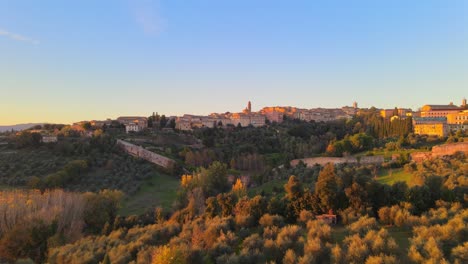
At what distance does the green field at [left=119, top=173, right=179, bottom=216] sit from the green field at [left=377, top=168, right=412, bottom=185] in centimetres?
1590

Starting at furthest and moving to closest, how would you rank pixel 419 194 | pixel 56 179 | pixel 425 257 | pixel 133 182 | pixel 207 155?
pixel 207 155, pixel 133 182, pixel 56 179, pixel 419 194, pixel 425 257

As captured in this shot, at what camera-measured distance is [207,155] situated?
141 ft

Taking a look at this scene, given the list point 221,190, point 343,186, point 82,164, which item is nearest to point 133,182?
point 82,164

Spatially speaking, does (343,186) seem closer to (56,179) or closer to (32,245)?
(32,245)

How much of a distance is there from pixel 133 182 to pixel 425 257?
94.4 feet

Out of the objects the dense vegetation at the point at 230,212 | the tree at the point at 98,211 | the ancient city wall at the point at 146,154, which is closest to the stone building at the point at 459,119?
the dense vegetation at the point at 230,212

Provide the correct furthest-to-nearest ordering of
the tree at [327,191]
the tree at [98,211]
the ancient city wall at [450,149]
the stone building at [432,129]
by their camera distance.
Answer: the stone building at [432,129]
the ancient city wall at [450,149]
the tree at [98,211]
the tree at [327,191]

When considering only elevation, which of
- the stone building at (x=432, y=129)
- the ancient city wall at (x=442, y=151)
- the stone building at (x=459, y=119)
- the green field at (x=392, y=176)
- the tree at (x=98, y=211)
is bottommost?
the tree at (x=98, y=211)

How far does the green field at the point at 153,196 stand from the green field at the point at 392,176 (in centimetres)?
1590

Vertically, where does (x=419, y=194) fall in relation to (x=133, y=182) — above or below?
above

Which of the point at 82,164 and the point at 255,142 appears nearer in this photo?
the point at 82,164

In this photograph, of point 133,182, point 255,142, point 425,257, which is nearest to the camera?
point 425,257

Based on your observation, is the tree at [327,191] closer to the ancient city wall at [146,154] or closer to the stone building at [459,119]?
the ancient city wall at [146,154]

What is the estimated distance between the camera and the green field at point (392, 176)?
25266 mm
